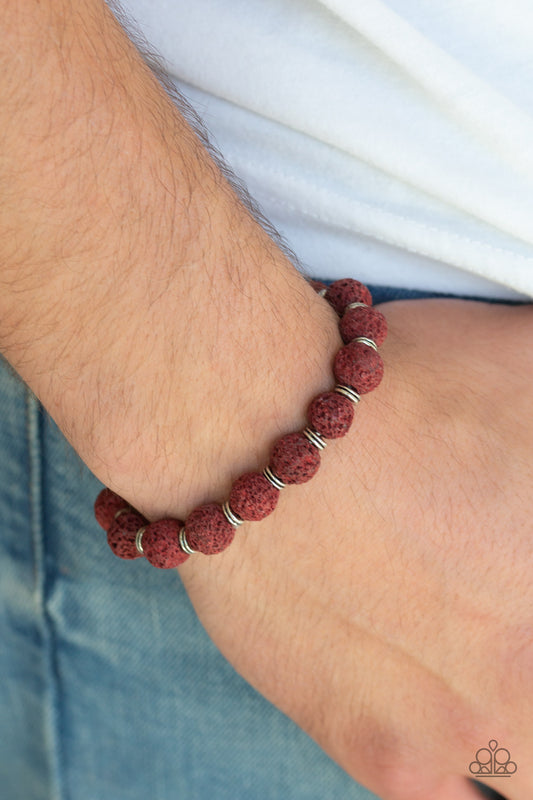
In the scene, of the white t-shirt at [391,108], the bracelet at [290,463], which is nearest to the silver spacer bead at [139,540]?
the bracelet at [290,463]

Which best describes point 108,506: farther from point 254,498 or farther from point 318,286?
point 318,286

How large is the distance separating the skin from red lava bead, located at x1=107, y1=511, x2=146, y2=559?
4cm

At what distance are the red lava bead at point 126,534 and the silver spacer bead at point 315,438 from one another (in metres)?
0.25

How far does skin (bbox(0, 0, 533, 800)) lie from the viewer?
0.66 m

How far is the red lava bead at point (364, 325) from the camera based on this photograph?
0.79 metres

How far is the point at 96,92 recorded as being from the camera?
0.65m

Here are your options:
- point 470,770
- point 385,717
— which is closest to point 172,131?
point 385,717

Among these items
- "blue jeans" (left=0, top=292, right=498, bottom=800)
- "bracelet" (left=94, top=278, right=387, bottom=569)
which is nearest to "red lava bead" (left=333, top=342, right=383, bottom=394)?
"bracelet" (left=94, top=278, right=387, bottom=569)

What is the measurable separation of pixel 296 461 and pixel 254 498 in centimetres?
7

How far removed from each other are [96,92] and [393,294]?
49 cm

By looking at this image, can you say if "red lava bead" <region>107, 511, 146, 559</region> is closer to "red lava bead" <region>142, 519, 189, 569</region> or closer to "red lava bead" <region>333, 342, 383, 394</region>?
"red lava bead" <region>142, 519, 189, 569</region>

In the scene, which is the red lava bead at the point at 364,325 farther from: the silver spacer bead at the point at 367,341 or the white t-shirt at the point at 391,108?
the white t-shirt at the point at 391,108

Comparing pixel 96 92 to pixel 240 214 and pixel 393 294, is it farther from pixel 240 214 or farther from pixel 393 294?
pixel 393 294

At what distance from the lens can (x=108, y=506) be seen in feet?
2.93
